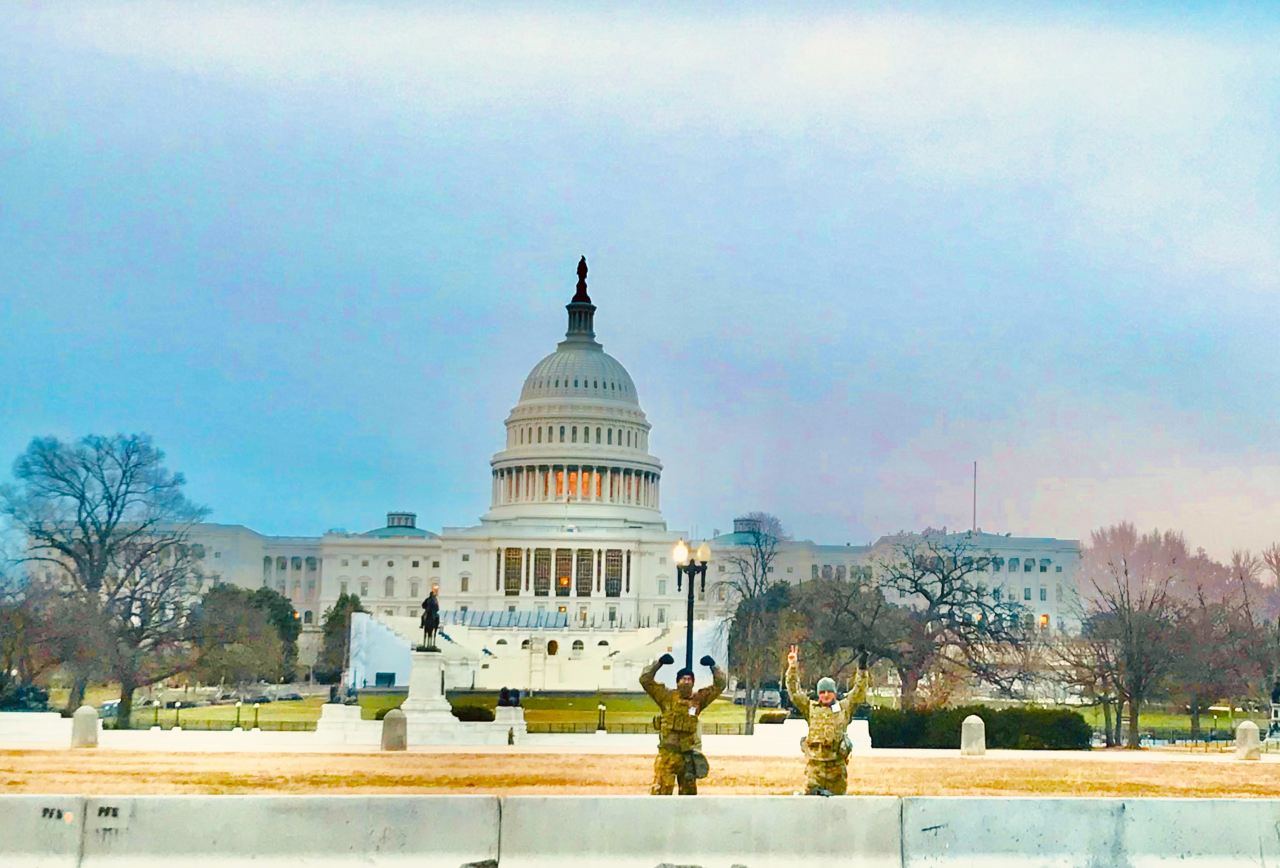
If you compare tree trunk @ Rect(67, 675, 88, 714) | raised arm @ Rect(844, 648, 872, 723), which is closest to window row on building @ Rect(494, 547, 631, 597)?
tree trunk @ Rect(67, 675, 88, 714)

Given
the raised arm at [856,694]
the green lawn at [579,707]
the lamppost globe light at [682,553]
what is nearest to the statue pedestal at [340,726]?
the lamppost globe light at [682,553]

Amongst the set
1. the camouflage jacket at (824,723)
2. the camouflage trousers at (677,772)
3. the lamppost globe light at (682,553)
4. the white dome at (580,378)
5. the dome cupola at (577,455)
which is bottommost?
the camouflage trousers at (677,772)

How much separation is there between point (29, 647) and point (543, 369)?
10309 cm

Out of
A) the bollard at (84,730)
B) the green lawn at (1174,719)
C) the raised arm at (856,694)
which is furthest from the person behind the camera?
the green lawn at (1174,719)

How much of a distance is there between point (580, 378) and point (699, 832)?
144229 mm

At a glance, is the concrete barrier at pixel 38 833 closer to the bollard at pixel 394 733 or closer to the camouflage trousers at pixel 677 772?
the camouflage trousers at pixel 677 772

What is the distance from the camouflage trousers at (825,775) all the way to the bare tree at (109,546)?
46.4 metres

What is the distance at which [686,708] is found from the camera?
1611 centimetres

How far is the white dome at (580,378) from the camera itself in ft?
517

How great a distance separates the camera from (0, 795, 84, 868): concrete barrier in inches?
543

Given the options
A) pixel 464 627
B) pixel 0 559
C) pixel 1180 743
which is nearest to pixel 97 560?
pixel 0 559

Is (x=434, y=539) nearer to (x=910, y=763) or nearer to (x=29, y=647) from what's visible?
(x=29, y=647)

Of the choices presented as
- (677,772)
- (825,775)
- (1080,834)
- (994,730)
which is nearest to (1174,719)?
(994,730)

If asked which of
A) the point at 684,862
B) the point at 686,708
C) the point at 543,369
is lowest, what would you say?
the point at 684,862
